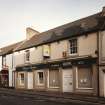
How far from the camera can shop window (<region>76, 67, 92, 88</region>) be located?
883 inches

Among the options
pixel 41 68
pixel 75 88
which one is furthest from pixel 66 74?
pixel 41 68

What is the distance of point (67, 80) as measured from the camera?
25031 mm

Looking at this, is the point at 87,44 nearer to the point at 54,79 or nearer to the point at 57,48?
the point at 57,48

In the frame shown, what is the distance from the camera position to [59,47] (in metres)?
26.4

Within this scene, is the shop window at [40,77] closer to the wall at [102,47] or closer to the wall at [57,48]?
the wall at [57,48]

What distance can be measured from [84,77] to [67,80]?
2.57 meters

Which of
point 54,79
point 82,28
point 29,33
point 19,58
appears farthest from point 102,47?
point 29,33

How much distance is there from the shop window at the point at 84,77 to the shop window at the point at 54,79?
3.32 meters

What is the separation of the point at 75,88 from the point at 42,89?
19.8 ft

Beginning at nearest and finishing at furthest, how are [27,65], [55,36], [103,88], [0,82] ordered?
[103,88] < [55,36] < [27,65] < [0,82]

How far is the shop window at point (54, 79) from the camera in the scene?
26500mm

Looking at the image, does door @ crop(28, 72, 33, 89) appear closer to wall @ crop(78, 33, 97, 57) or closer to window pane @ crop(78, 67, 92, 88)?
window pane @ crop(78, 67, 92, 88)

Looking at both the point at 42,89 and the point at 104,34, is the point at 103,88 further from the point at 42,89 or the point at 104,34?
the point at 42,89

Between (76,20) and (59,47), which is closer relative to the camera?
(59,47)
